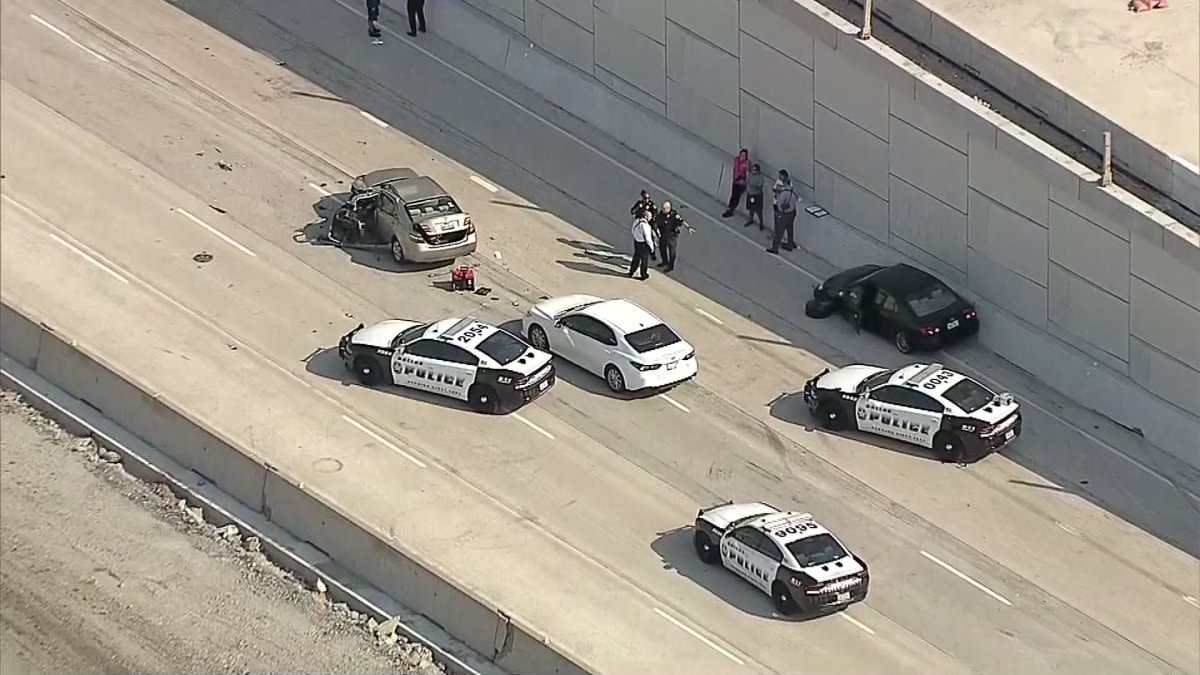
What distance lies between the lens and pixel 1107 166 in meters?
41.9

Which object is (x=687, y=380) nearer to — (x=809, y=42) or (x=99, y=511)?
(x=809, y=42)

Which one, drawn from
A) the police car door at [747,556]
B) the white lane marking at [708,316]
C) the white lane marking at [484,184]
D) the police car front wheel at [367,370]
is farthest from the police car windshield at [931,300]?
the police car front wheel at [367,370]

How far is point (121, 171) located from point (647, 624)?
57.3 feet

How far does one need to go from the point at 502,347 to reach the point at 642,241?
5.41 meters

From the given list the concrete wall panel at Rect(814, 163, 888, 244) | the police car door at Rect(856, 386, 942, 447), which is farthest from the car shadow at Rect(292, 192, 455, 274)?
the police car door at Rect(856, 386, 942, 447)

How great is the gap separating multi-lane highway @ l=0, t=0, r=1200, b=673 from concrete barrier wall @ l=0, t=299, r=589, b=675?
1.14 metres

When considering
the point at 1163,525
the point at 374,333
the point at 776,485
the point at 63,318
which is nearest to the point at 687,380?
the point at 776,485

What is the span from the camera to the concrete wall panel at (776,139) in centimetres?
4703

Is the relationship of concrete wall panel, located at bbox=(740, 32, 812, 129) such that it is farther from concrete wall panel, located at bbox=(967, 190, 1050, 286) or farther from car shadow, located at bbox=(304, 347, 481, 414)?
car shadow, located at bbox=(304, 347, 481, 414)

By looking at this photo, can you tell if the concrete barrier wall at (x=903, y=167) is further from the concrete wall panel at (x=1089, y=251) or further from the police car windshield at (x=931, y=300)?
the police car windshield at (x=931, y=300)

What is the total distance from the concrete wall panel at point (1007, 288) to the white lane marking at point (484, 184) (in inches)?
407

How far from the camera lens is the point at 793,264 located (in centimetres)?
4669

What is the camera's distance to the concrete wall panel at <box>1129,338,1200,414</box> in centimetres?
4131

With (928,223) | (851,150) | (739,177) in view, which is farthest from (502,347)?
(928,223)
